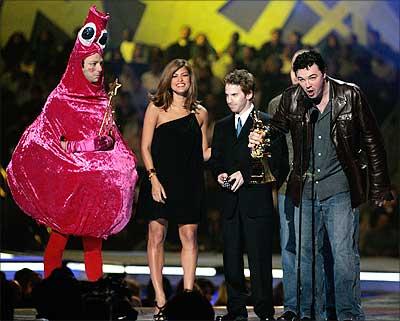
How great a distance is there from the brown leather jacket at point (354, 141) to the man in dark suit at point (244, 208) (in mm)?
255

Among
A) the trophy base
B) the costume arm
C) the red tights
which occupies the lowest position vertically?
the red tights

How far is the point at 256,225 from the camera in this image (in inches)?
282

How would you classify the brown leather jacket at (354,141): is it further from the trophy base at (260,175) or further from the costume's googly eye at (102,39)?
the costume's googly eye at (102,39)

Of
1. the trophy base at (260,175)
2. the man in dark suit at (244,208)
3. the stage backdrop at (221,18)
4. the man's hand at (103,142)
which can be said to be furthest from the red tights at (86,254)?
the stage backdrop at (221,18)

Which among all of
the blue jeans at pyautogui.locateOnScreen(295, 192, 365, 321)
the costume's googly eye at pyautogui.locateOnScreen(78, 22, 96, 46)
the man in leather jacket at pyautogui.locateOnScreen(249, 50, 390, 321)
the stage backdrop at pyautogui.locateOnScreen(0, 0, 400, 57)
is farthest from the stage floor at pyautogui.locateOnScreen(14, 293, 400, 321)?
the stage backdrop at pyautogui.locateOnScreen(0, 0, 400, 57)

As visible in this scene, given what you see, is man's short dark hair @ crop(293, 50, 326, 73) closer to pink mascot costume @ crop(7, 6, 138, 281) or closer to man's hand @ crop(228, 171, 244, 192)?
man's hand @ crop(228, 171, 244, 192)

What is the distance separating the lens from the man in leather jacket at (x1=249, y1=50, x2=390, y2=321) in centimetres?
689

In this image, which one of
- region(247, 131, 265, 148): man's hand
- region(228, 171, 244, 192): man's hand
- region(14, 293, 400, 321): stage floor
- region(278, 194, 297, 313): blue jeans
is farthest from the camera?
region(14, 293, 400, 321): stage floor

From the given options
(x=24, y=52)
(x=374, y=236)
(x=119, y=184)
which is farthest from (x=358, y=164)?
(x=24, y=52)

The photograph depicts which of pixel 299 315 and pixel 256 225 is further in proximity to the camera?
pixel 256 225

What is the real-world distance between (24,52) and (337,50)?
3.44m

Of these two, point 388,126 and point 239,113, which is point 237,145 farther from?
point 388,126

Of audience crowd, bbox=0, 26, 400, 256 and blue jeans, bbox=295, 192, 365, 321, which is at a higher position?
audience crowd, bbox=0, 26, 400, 256

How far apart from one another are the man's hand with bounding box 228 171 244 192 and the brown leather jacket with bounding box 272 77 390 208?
0.34 meters
